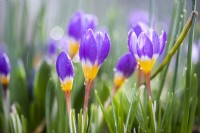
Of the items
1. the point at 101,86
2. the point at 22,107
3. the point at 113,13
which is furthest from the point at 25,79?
the point at 113,13

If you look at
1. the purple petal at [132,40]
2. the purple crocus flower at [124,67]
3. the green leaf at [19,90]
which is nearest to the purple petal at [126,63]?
the purple crocus flower at [124,67]

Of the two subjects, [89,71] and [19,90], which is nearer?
[89,71]

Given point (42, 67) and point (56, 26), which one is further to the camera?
point (56, 26)

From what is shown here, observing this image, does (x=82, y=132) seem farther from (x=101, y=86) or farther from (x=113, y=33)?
(x=113, y=33)

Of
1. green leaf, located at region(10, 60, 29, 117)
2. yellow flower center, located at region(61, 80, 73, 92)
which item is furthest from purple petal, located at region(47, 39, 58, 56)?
yellow flower center, located at region(61, 80, 73, 92)

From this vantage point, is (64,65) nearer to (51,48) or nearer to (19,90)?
(19,90)

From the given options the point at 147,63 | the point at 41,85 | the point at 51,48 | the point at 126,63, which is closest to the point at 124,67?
the point at 126,63
